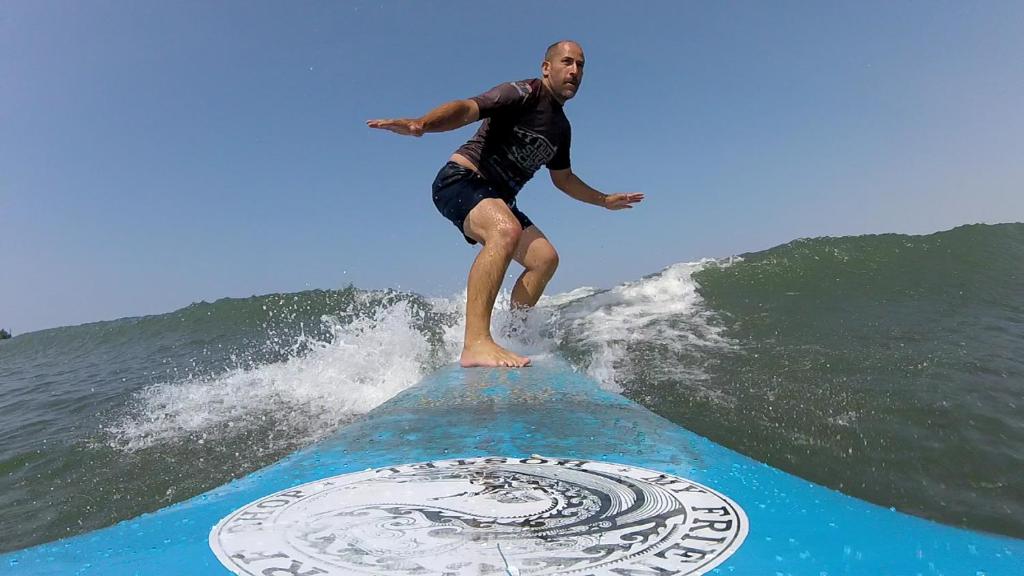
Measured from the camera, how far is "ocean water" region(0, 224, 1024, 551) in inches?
96.1

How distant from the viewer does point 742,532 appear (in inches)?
37.8

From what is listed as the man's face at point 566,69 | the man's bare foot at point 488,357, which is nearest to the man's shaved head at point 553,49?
the man's face at point 566,69

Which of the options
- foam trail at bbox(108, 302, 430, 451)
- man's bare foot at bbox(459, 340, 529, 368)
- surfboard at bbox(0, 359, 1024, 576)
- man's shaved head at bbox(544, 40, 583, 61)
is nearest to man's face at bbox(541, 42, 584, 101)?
man's shaved head at bbox(544, 40, 583, 61)

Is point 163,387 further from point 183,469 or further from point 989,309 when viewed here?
point 989,309

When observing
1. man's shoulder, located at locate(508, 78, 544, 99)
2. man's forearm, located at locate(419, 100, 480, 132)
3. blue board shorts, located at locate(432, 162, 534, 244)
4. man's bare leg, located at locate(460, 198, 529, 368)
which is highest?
man's shoulder, located at locate(508, 78, 544, 99)

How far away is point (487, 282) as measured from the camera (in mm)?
3271

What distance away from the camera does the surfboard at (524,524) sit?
851 mm

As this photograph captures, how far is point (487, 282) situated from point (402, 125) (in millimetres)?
968

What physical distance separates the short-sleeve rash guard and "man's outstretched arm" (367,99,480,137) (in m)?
0.30

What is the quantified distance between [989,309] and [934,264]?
7.75ft

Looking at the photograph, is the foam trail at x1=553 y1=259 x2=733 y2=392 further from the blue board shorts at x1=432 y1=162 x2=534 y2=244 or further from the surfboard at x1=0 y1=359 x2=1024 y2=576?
the surfboard at x1=0 y1=359 x2=1024 y2=576

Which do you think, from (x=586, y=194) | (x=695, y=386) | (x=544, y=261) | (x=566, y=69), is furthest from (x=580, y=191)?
(x=695, y=386)

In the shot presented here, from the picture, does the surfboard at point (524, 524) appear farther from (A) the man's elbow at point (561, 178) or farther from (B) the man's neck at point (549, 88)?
(A) the man's elbow at point (561, 178)

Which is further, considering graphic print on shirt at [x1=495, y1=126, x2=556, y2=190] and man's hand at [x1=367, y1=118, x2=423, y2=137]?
graphic print on shirt at [x1=495, y1=126, x2=556, y2=190]
